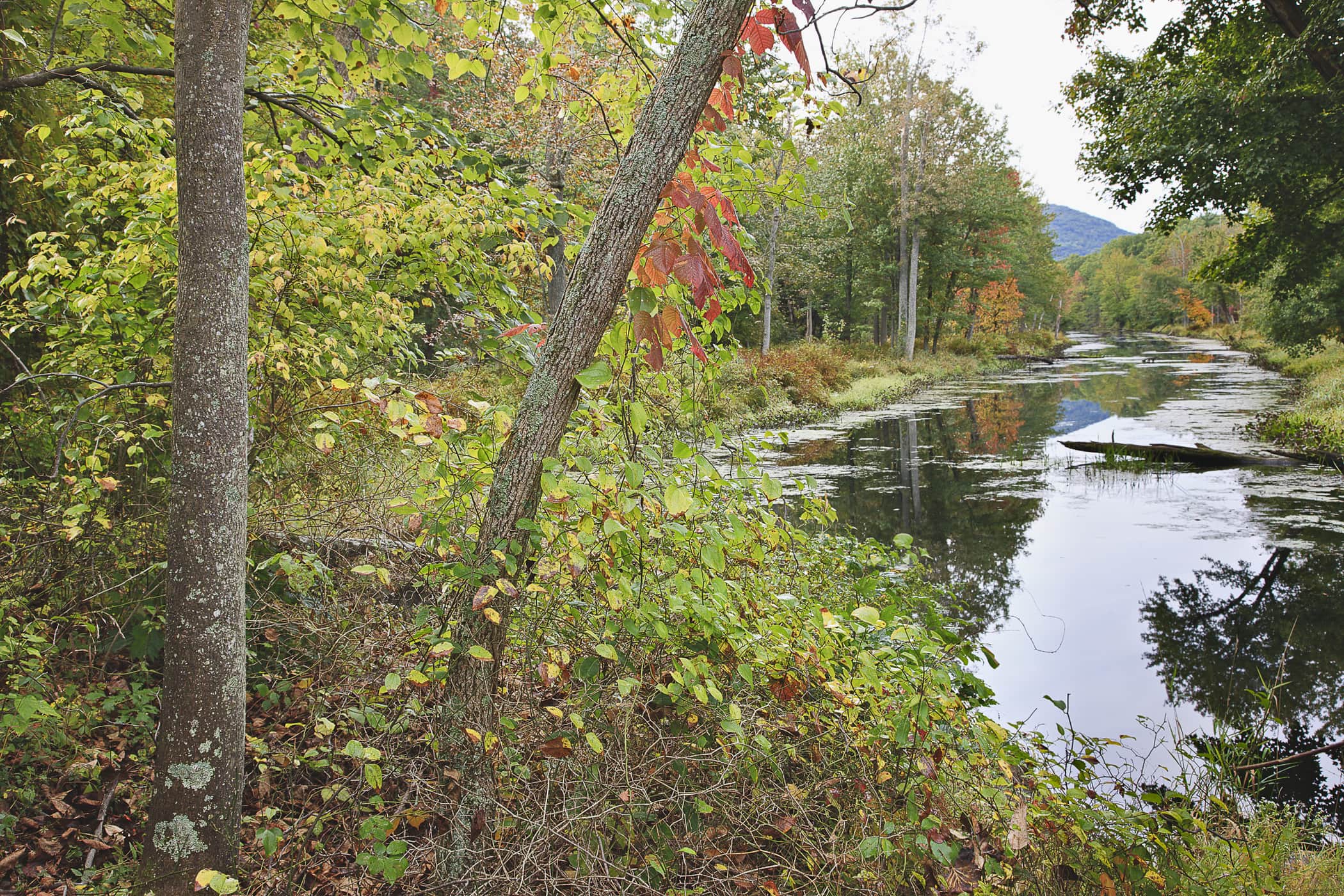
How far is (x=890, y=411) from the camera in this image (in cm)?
1942

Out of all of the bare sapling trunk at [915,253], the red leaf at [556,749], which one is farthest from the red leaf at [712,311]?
the bare sapling trunk at [915,253]

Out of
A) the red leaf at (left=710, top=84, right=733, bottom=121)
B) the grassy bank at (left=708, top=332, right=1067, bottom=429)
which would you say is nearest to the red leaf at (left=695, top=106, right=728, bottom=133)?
the red leaf at (left=710, top=84, right=733, bottom=121)

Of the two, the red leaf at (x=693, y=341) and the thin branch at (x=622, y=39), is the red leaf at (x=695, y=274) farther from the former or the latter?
the thin branch at (x=622, y=39)

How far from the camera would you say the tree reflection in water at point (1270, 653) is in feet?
14.3

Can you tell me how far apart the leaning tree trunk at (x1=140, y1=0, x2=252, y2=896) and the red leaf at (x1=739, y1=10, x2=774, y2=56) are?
4.68ft

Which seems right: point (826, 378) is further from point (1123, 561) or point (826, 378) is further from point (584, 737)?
point (584, 737)

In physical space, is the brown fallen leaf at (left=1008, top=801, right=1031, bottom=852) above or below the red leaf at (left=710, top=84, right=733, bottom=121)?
below

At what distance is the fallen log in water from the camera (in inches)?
447

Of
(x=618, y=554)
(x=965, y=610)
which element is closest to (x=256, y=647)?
(x=618, y=554)

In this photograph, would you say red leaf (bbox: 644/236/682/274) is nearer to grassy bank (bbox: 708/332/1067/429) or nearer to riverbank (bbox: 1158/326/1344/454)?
grassy bank (bbox: 708/332/1067/429)

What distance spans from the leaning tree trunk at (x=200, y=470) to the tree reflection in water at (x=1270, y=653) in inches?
158

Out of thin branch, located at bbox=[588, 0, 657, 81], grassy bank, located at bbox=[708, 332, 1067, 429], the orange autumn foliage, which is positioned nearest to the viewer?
thin branch, located at bbox=[588, 0, 657, 81]

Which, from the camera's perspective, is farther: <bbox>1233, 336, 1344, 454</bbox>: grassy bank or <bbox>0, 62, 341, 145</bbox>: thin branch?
<bbox>1233, 336, 1344, 454</bbox>: grassy bank

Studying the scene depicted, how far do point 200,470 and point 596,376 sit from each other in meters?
1.15
